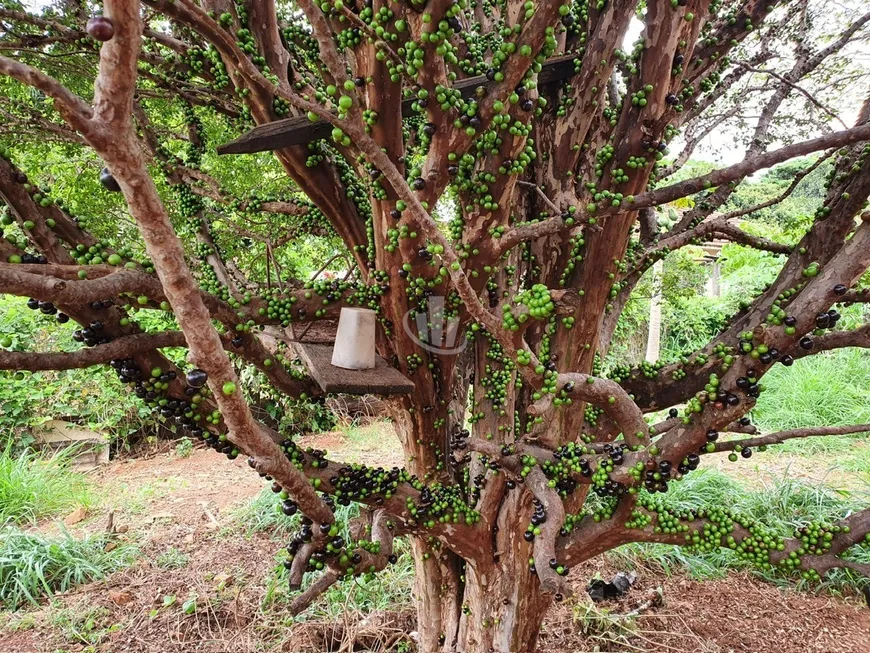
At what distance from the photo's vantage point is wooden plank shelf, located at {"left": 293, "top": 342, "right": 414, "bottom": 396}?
239 cm

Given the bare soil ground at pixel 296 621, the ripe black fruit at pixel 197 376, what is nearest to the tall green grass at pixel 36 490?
the bare soil ground at pixel 296 621

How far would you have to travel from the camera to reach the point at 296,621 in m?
4.54

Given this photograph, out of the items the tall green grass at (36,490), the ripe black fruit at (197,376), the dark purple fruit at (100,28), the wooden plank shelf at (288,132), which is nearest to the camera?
the dark purple fruit at (100,28)

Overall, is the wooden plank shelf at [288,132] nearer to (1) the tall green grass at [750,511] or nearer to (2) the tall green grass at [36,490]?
(1) the tall green grass at [750,511]

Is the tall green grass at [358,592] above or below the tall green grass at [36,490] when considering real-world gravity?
below

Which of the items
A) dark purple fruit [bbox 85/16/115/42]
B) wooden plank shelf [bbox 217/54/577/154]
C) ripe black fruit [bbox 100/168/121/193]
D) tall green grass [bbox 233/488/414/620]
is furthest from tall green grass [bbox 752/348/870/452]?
dark purple fruit [bbox 85/16/115/42]

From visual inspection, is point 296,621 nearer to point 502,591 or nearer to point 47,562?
point 502,591

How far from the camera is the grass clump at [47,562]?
15.4ft

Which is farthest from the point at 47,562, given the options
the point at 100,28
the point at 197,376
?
the point at 100,28

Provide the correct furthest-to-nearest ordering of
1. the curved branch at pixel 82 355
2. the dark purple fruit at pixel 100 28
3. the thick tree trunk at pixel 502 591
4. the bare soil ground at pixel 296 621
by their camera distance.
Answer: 1. the bare soil ground at pixel 296 621
2. the thick tree trunk at pixel 502 591
3. the curved branch at pixel 82 355
4. the dark purple fruit at pixel 100 28

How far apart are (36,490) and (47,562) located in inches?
66.8

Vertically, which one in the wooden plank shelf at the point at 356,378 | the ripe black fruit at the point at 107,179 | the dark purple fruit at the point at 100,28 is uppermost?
the dark purple fruit at the point at 100,28

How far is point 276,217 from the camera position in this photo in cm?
446

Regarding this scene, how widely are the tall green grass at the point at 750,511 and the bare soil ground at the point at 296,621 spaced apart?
18 centimetres
